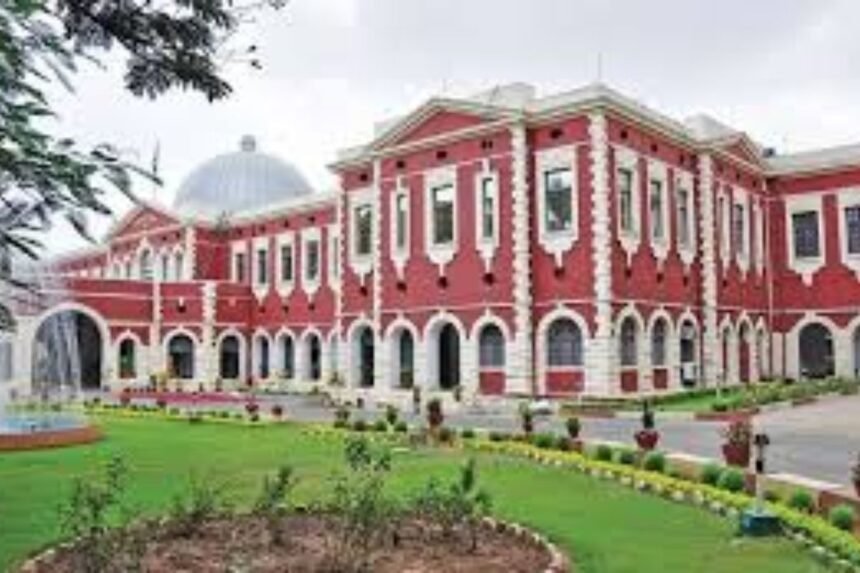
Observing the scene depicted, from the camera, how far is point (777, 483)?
13.7 metres

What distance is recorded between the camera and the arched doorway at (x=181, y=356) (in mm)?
50344

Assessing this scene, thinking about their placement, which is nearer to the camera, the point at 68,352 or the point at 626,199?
the point at 626,199

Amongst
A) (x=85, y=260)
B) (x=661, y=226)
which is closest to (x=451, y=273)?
(x=661, y=226)

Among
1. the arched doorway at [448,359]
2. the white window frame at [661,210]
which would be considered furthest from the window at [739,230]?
the arched doorway at [448,359]

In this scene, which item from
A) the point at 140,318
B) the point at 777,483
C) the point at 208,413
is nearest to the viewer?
the point at 777,483

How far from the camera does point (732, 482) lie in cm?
1324

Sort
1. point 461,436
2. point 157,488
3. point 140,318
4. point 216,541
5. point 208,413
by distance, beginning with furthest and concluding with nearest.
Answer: point 140,318
point 208,413
point 461,436
point 157,488
point 216,541

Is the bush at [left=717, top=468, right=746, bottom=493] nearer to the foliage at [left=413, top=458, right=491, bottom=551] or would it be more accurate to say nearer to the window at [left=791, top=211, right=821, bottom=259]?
the foliage at [left=413, top=458, right=491, bottom=551]

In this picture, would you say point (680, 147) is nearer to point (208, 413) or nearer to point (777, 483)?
point (208, 413)

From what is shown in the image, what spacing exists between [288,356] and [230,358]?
11.6 feet

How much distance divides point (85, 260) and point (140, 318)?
18.0 meters

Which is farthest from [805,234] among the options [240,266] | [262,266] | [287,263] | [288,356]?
[240,266]

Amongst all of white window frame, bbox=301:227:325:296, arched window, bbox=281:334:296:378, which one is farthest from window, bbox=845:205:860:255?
arched window, bbox=281:334:296:378

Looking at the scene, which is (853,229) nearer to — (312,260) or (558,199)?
(558,199)
